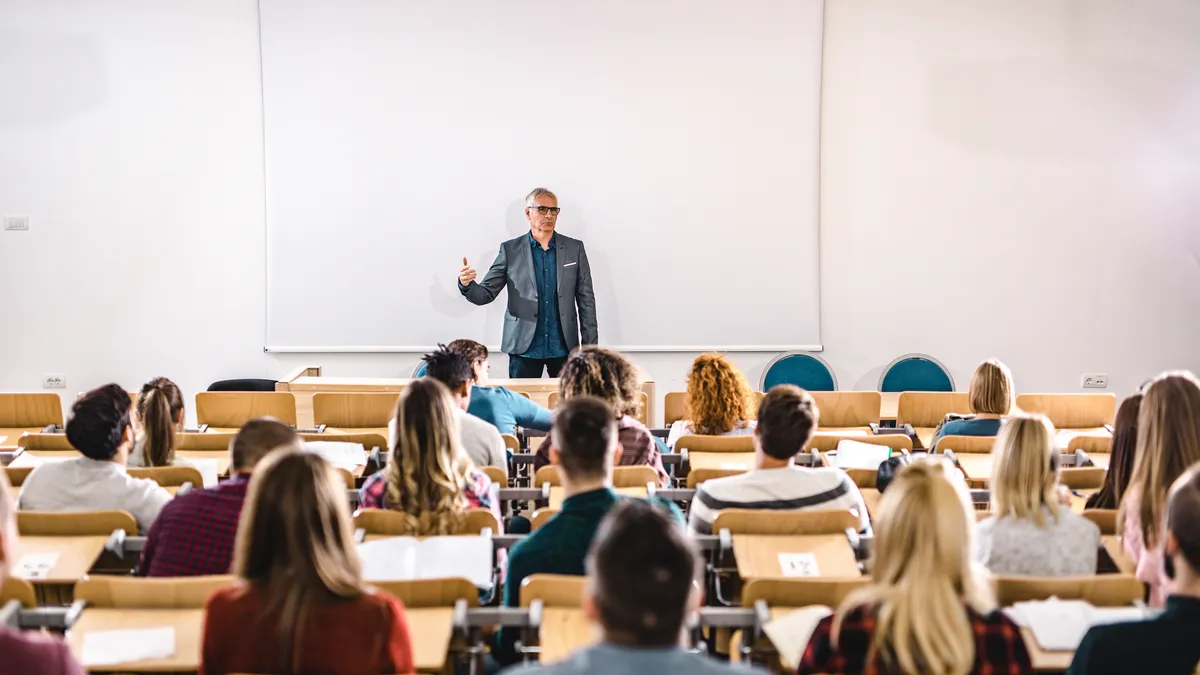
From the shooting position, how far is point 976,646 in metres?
2.35

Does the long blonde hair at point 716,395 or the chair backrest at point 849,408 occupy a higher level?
the long blonde hair at point 716,395

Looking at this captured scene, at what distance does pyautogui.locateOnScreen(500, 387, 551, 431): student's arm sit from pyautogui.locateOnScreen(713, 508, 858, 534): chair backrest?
1.97 m

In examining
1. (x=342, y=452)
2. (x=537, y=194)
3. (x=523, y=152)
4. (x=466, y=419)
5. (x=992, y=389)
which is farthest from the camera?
(x=523, y=152)

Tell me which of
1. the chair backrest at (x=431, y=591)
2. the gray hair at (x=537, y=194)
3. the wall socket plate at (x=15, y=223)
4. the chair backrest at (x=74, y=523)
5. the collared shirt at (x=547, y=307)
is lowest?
the chair backrest at (x=431, y=591)

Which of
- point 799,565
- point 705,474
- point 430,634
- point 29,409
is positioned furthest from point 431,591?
point 29,409

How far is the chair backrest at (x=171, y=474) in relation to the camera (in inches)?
162

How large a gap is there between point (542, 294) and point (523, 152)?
1063mm

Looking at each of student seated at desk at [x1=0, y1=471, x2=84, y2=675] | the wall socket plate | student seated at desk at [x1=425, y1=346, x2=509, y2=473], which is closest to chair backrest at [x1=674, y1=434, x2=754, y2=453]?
student seated at desk at [x1=425, y1=346, x2=509, y2=473]

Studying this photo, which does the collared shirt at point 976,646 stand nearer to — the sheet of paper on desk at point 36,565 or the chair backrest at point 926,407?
the sheet of paper on desk at point 36,565

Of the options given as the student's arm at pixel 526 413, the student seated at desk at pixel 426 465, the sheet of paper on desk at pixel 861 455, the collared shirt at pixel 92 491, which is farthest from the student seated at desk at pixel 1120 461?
the collared shirt at pixel 92 491

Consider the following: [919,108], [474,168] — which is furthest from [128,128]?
[919,108]

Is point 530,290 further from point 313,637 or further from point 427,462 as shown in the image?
point 313,637

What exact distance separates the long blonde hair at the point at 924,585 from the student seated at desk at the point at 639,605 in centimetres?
49

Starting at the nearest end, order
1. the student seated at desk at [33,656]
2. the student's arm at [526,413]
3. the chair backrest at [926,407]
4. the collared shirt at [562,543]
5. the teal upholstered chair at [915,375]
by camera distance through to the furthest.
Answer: the student seated at desk at [33,656], the collared shirt at [562,543], the student's arm at [526,413], the chair backrest at [926,407], the teal upholstered chair at [915,375]
